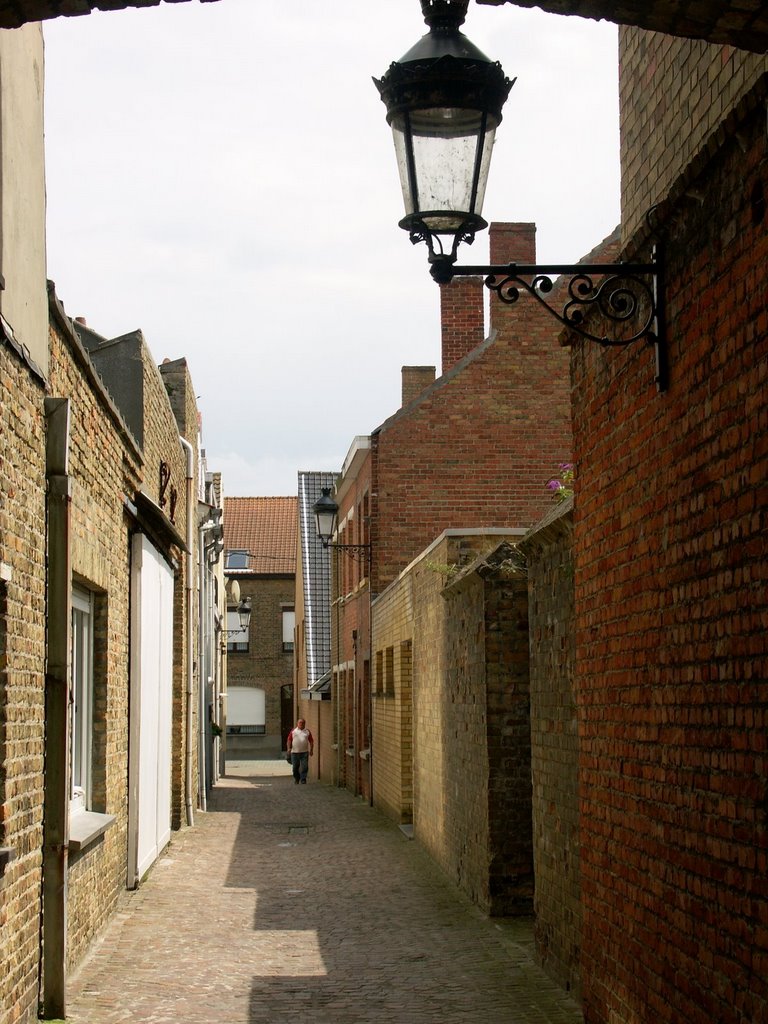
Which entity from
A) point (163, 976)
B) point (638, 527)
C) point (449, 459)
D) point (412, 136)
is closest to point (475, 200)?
point (412, 136)

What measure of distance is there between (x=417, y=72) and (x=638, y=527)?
6.82ft

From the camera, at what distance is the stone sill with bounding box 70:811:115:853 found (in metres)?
8.24

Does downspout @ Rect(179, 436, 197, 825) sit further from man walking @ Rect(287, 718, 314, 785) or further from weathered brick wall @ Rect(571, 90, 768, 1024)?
man walking @ Rect(287, 718, 314, 785)

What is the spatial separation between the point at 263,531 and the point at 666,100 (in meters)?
54.8

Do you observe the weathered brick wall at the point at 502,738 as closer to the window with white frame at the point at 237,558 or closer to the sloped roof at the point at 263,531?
the sloped roof at the point at 263,531

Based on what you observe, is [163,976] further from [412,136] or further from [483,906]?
[412,136]

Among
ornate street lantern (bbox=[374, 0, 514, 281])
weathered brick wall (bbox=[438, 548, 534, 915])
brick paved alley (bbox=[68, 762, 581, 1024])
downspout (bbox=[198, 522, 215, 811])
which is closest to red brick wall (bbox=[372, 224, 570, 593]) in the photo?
downspout (bbox=[198, 522, 215, 811])

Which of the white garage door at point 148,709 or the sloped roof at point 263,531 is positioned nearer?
the white garage door at point 148,709

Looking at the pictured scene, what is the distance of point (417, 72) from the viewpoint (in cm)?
541

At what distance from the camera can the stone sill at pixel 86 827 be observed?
824 cm

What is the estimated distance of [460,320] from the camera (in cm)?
2488

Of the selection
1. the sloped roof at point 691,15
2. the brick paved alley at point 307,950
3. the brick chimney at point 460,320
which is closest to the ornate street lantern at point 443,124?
the sloped roof at point 691,15

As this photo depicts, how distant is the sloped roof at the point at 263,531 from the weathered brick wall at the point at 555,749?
49.0m

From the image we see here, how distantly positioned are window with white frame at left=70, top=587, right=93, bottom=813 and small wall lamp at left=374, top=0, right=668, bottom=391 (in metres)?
4.91
